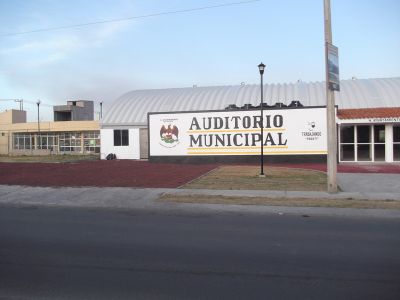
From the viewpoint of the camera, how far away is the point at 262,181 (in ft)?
64.8

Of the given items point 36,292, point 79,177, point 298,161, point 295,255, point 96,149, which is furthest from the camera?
point 96,149

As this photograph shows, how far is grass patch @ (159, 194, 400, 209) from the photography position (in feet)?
45.2

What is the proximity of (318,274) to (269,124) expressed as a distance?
2515cm

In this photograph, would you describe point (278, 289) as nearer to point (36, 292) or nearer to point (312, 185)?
point (36, 292)

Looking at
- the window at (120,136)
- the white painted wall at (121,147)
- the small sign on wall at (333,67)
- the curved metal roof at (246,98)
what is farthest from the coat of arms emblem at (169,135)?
the small sign on wall at (333,67)

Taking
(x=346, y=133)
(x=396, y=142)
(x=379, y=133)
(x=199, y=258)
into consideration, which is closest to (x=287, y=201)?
(x=199, y=258)

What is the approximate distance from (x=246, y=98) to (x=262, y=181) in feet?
75.0

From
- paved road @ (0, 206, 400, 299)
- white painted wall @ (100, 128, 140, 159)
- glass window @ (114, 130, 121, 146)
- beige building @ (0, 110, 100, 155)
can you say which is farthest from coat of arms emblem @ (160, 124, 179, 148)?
beige building @ (0, 110, 100, 155)

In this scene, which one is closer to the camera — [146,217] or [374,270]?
[374,270]

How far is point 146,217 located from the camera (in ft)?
40.1

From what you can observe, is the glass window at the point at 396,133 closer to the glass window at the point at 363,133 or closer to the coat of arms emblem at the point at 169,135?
the glass window at the point at 363,133

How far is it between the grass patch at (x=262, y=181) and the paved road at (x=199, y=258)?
242 inches

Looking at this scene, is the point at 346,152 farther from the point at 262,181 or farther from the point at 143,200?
the point at 143,200

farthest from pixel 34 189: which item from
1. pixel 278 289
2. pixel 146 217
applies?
pixel 278 289
